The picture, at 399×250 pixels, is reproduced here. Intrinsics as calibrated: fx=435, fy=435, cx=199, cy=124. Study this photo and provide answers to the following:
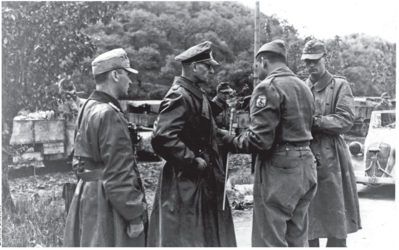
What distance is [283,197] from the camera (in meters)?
3.62

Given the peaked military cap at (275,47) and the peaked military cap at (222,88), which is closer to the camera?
the peaked military cap at (275,47)

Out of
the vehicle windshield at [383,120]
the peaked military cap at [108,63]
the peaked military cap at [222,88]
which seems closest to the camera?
the peaked military cap at [108,63]

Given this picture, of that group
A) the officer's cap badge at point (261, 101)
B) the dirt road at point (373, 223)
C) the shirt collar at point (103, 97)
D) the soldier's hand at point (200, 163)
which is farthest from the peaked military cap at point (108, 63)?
the dirt road at point (373, 223)

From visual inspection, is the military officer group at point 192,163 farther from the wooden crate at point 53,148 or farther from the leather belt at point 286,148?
the wooden crate at point 53,148

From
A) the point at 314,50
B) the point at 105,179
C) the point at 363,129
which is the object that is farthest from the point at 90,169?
the point at 363,129

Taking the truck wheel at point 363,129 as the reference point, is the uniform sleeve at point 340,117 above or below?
above

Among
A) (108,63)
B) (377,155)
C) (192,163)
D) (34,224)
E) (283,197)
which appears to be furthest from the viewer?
(377,155)

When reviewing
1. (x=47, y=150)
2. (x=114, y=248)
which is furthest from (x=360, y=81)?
(x=114, y=248)

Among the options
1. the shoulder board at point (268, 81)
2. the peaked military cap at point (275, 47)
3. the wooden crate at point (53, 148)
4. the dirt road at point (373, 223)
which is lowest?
the dirt road at point (373, 223)

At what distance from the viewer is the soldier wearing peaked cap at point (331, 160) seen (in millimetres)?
4492

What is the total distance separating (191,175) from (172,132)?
47 cm

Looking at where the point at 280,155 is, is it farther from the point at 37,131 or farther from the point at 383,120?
the point at 37,131

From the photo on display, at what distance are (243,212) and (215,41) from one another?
15.2 feet

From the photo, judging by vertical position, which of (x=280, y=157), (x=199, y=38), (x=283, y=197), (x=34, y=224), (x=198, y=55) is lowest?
(x=34, y=224)
